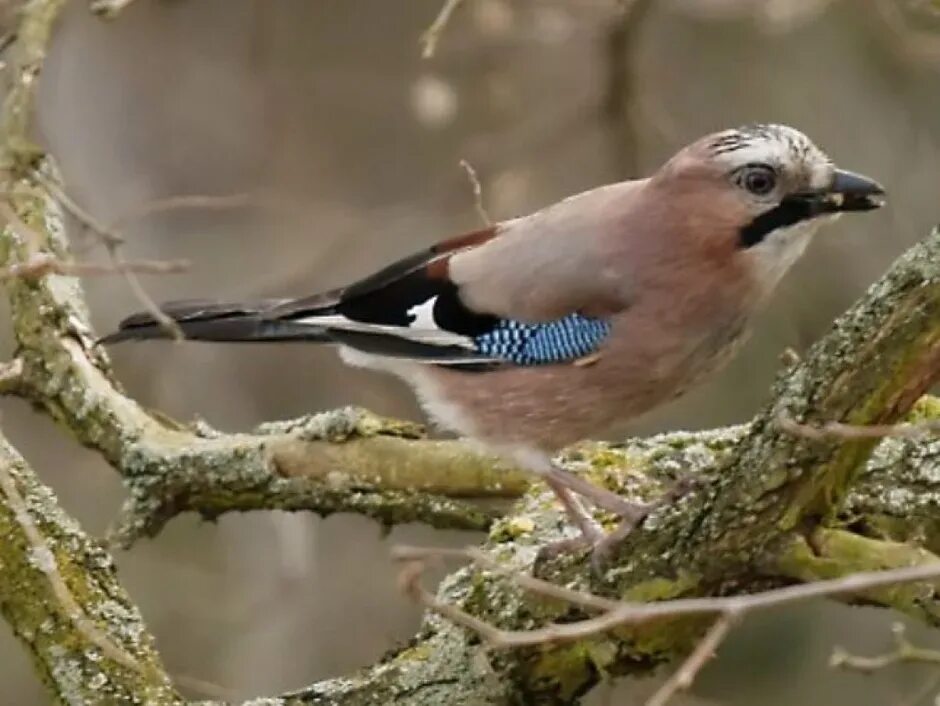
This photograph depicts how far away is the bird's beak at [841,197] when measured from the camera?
6.57 ft

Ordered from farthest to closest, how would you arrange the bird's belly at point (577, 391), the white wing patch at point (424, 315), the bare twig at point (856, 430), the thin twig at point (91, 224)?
the white wing patch at point (424, 315) → the bird's belly at point (577, 391) → the thin twig at point (91, 224) → the bare twig at point (856, 430)

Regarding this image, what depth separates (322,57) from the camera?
493cm

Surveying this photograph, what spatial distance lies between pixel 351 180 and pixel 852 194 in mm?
3195

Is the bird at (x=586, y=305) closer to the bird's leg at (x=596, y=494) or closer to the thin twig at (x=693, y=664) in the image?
the bird's leg at (x=596, y=494)

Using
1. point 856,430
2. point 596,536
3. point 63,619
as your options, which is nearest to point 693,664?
point 856,430

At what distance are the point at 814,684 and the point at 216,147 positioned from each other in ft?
7.81

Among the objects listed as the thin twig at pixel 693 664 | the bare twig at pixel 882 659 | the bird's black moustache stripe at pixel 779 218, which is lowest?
the bare twig at pixel 882 659

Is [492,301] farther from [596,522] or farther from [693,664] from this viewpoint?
[693,664]

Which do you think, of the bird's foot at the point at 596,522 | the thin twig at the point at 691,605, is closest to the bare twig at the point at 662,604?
the thin twig at the point at 691,605

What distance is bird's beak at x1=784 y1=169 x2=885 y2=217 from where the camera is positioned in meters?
2.00

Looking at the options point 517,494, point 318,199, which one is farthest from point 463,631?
point 318,199

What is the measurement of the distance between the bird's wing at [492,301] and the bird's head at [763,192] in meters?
0.15

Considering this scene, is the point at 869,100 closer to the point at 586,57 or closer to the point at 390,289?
the point at 586,57

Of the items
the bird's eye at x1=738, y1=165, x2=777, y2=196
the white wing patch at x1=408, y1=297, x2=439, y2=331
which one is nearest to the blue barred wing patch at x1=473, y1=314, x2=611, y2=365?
the white wing patch at x1=408, y1=297, x2=439, y2=331
